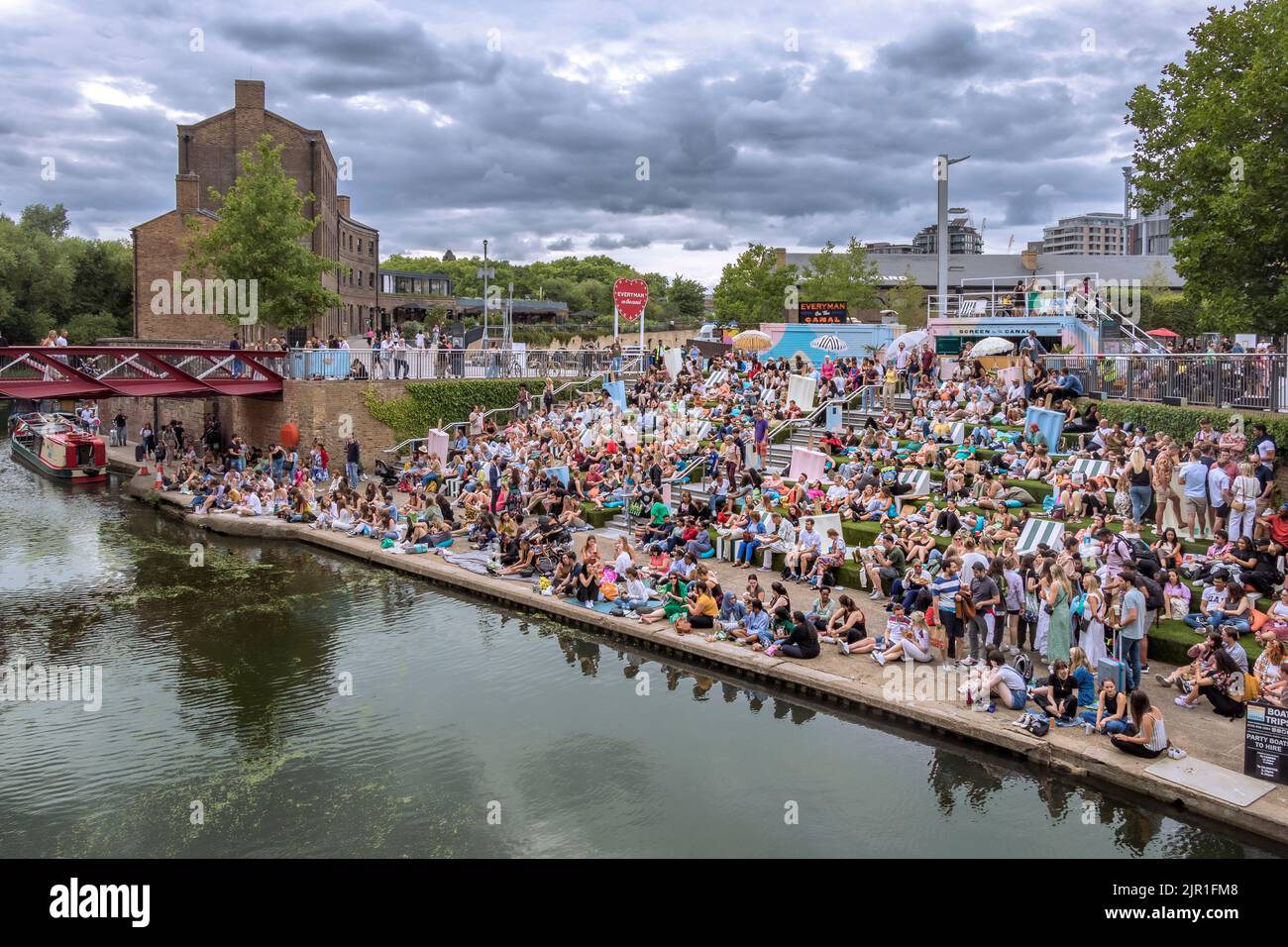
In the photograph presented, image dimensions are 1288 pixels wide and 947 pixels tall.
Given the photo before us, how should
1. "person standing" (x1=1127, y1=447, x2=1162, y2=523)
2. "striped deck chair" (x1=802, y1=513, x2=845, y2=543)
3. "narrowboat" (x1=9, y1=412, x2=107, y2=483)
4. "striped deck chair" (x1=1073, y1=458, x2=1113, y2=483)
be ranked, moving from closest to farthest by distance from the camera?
"person standing" (x1=1127, y1=447, x2=1162, y2=523) → "striped deck chair" (x1=802, y1=513, x2=845, y2=543) → "striped deck chair" (x1=1073, y1=458, x2=1113, y2=483) → "narrowboat" (x1=9, y1=412, x2=107, y2=483)

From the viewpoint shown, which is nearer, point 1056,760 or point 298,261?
point 1056,760

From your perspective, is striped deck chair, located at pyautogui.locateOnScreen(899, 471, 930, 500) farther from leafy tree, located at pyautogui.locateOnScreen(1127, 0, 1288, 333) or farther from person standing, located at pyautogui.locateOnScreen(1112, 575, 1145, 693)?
person standing, located at pyautogui.locateOnScreen(1112, 575, 1145, 693)

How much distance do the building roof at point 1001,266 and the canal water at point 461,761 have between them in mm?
63337

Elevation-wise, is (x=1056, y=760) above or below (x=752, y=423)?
Result: below

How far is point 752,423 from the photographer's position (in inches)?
1019

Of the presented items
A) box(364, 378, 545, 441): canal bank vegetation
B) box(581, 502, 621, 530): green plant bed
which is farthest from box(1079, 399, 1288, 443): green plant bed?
box(364, 378, 545, 441): canal bank vegetation

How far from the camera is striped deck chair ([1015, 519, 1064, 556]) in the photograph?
1560 centimetres

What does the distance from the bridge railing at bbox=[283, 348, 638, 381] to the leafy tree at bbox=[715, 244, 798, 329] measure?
26.4 metres

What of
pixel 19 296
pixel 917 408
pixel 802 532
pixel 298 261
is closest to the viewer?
pixel 802 532

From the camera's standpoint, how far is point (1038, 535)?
628 inches
